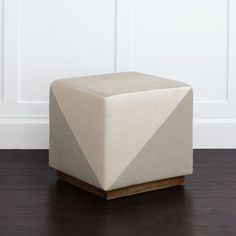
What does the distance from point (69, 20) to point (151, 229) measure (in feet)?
4.86

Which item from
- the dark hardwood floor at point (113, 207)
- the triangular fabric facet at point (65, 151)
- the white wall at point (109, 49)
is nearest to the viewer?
the dark hardwood floor at point (113, 207)

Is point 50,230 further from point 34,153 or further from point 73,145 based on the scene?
point 34,153

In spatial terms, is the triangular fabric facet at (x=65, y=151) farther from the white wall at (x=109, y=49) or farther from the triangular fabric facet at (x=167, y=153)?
the white wall at (x=109, y=49)

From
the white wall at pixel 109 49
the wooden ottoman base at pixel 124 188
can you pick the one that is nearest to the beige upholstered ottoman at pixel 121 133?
the wooden ottoman base at pixel 124 188

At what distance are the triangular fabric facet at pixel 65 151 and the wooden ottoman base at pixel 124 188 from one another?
40mm

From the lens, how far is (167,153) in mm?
3320

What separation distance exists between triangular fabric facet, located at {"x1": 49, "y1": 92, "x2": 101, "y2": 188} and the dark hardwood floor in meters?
0.08

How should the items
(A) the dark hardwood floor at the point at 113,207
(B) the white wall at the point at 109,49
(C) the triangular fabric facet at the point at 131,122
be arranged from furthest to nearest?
1. (B) the white wall at the point at 109,49
2. (C) the triangular fabric facet at the point at 131,122
3. (A) the dark hardwood floor at the point at 113,207

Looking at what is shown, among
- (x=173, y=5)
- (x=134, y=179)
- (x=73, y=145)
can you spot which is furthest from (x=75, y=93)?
(x=173, y=5)

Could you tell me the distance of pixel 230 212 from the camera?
10.0 feet

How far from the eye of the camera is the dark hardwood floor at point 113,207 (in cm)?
286

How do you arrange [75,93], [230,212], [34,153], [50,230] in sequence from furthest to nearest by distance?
[34,153] → [75,93] → [230,212] → [50,230]

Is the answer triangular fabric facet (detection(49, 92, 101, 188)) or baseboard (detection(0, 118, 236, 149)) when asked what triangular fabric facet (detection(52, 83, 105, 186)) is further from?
baseboard (detection(0, 118, 236, 149))

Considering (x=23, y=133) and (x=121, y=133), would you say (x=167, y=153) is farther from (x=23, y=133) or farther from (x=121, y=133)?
(x=23, y=133)
